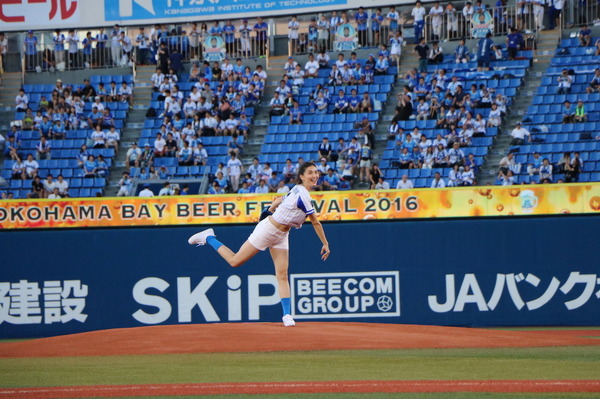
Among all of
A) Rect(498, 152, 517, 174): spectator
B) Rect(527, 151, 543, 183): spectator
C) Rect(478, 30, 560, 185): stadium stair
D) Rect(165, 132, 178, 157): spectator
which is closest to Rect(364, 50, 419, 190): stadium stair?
Rect(478, 30, 560, 185): stadium stair

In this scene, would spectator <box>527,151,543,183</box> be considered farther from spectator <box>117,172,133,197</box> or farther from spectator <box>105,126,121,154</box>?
spectator <box>105,126,121,154</box>

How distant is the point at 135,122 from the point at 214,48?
3694 millimetres

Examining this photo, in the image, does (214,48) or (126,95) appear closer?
(126,95)

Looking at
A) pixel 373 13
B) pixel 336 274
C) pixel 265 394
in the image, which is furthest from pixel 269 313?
pixel 373 13

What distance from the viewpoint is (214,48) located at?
30.0 meters

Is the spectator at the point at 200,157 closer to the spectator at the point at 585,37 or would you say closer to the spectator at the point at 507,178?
the spectator at the point at 507,178

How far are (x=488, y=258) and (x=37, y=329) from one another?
27.9 ft

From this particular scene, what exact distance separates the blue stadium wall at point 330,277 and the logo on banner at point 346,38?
12.7 meters

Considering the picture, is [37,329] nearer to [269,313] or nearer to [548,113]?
[269,313]

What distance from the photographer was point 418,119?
24547 millimetres

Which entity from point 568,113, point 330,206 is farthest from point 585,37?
point 330,206

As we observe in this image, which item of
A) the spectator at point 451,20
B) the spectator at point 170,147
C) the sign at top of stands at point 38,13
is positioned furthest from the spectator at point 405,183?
the sign at top of stands at point 38,13

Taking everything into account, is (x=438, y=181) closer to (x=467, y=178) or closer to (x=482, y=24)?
(x=467, y=178)

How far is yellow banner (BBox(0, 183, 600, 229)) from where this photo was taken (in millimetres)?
16875
